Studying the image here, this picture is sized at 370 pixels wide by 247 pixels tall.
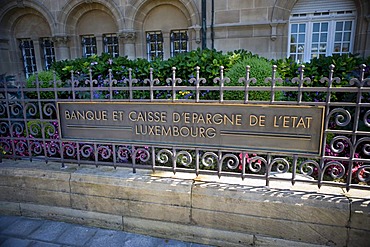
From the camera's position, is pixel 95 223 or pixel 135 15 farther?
pixel 135 15

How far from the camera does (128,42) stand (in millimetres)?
9312

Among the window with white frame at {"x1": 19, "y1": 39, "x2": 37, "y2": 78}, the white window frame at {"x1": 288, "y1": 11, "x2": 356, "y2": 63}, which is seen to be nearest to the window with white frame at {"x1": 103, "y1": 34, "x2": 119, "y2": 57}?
the window with white frame at {"x1": 19, "y1": 39, "x2": 37, "y2": 78}

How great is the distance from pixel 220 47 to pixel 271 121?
645cm

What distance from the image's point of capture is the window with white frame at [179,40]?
9156mm

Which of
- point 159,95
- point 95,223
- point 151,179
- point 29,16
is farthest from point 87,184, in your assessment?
point 29,16

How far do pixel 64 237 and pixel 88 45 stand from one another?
9.25 metres

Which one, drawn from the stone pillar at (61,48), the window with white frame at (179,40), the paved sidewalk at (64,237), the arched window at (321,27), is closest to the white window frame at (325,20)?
the arched window at (321,27)

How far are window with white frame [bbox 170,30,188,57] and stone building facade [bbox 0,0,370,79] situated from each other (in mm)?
36

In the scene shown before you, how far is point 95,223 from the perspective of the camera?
287cm

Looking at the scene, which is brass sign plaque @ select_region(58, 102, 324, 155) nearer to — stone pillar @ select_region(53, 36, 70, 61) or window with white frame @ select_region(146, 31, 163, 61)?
window with white frame @ select_region(146, 31, 163, 61)

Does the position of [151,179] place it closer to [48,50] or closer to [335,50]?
[335,50]

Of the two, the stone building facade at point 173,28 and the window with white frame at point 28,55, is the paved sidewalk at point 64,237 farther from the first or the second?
the window with white frame at point 28,55

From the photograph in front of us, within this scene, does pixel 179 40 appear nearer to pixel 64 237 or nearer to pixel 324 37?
pixel 324 37

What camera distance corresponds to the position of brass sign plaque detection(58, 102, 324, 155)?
233 cm
